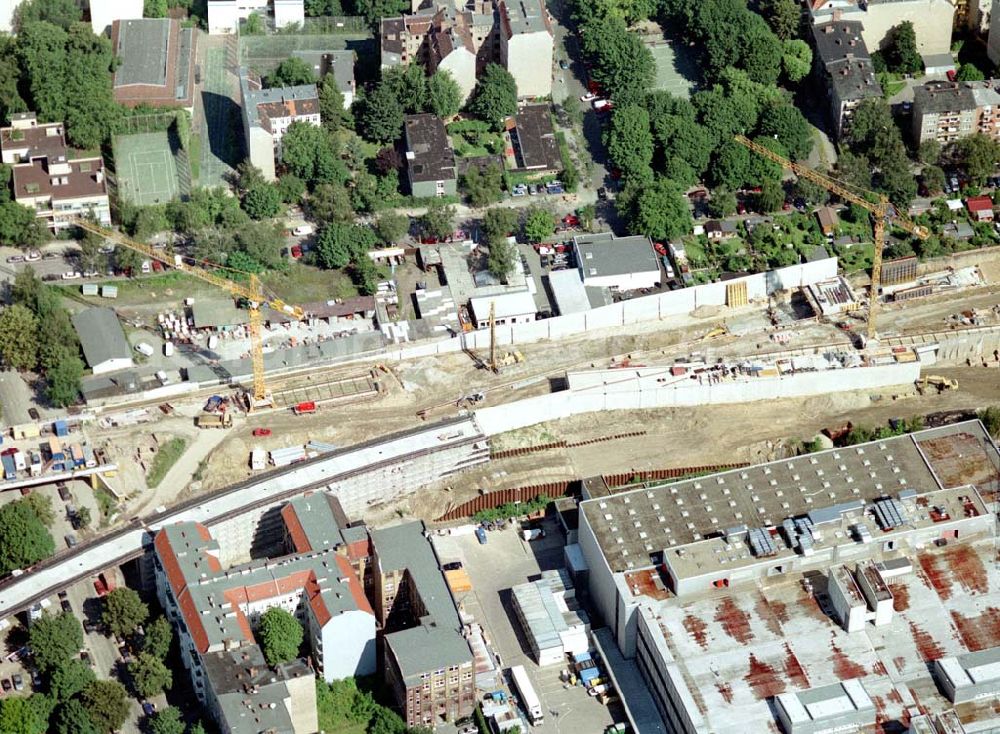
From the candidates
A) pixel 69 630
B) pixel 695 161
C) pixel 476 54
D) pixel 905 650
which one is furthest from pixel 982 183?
pixel 69 630

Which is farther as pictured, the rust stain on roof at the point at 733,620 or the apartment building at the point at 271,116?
the apartment building at the point at 271,116

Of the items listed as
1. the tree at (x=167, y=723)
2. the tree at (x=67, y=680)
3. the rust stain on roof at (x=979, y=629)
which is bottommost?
the tree at (x=167, y=723)

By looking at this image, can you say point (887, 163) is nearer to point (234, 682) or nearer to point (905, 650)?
point (905, 650)

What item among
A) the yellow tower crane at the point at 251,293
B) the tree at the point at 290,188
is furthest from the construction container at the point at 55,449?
the tree at the point at 290,188

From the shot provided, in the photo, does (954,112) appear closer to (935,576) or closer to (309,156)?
(935,576)

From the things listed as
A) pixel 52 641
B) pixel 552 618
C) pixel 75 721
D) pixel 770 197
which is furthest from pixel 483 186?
pixel 75 721

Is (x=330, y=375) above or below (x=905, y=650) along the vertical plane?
above

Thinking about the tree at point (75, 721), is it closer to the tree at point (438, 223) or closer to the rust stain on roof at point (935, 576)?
the tree at point (438, 223)

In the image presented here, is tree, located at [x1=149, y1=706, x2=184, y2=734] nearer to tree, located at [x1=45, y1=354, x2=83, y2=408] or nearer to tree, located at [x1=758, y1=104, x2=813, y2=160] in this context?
tree, located at [x1=45, y1=354, x2=83, y2=408]
